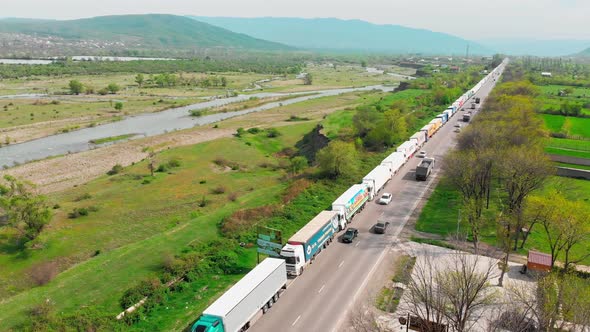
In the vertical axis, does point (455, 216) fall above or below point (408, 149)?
below

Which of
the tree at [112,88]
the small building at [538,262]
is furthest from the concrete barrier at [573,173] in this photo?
the tree at [112,88]

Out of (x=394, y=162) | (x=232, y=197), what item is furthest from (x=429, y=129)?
(x=232, y=197)

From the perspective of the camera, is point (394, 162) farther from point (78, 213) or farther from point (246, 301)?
point (78, 213)

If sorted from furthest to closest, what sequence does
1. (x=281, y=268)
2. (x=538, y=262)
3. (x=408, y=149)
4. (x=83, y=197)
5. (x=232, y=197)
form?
(x=408, y=149) → (x=83, y=197) → (x=232, y=197) → (x=538, y=262) → (x=281, y=268)

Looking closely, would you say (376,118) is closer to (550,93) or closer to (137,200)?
(137,200)

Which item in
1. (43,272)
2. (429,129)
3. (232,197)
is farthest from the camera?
(429,129)

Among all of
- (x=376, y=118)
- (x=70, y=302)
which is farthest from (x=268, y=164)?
(x=70, y=302)

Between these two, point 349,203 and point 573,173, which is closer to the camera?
point 349,203
